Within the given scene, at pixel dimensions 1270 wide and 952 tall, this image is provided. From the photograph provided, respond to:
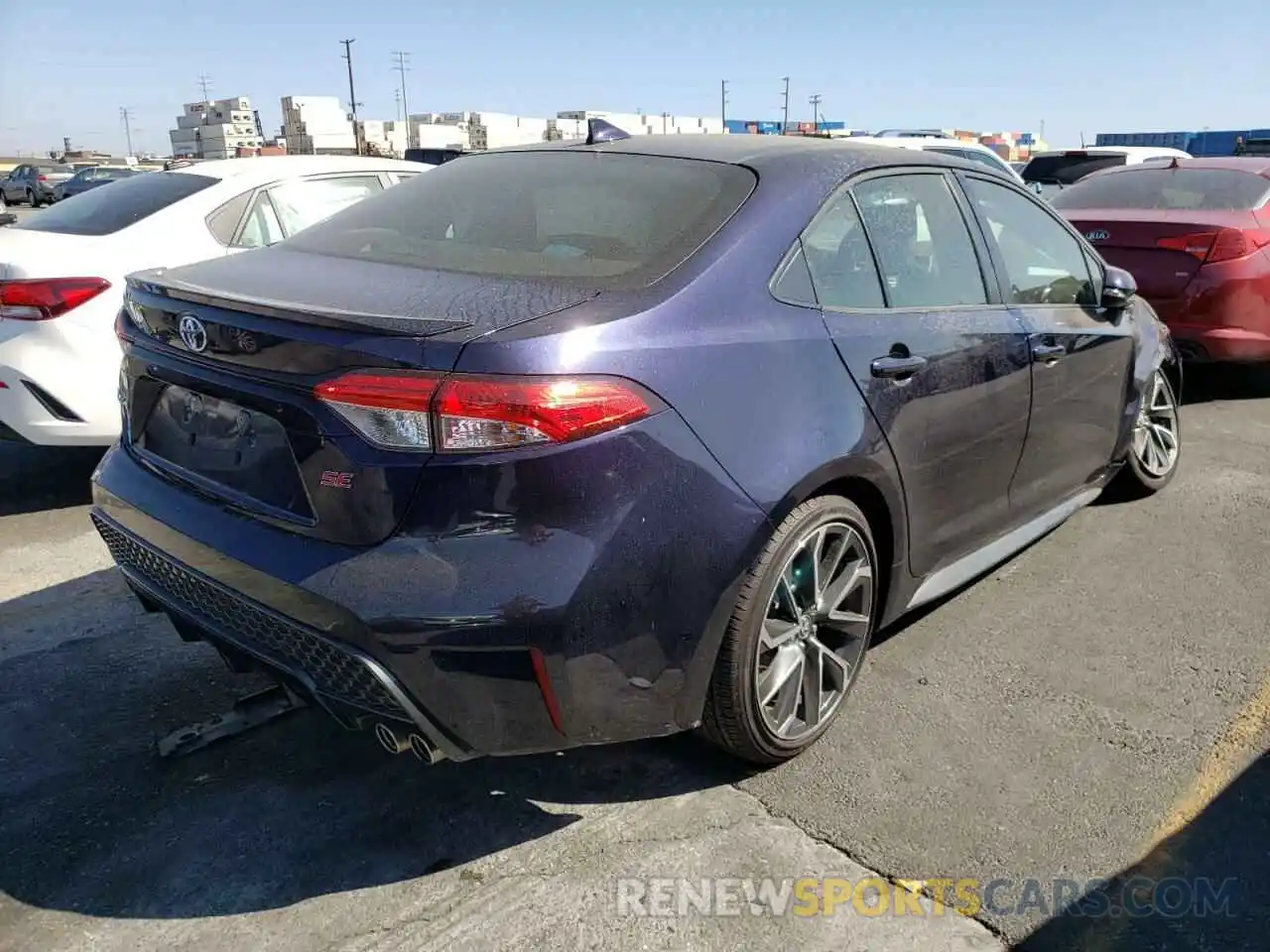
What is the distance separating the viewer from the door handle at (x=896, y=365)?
2.68m

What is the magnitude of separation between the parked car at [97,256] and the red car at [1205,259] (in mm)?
4919

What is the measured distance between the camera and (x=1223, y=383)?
24.2 ft

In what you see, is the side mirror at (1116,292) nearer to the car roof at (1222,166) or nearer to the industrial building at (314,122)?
the car roof at (1222,166)

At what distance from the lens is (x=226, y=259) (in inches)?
109

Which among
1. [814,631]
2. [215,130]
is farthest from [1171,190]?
[215,130]

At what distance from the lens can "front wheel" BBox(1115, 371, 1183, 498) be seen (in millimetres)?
4676

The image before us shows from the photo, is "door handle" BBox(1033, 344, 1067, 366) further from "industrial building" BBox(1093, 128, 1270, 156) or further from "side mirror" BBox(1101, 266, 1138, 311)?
"industrial building" BBox(1093, 128, 1270, 156)

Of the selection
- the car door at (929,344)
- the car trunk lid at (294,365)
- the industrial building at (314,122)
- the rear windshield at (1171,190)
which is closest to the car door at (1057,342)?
the car door at (929,344)

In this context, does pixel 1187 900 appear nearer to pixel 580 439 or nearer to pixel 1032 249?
pixel 580 439

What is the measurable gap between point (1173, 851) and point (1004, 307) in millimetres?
1691

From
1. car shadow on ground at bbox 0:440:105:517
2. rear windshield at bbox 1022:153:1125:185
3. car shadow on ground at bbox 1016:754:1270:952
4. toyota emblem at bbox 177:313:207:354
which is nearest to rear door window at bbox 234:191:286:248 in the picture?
car shadow on ground at bbox 0:440:105:517

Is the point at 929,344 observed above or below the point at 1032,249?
below

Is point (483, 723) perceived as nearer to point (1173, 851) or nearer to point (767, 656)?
point (767, 656)

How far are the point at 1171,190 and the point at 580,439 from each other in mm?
6435
